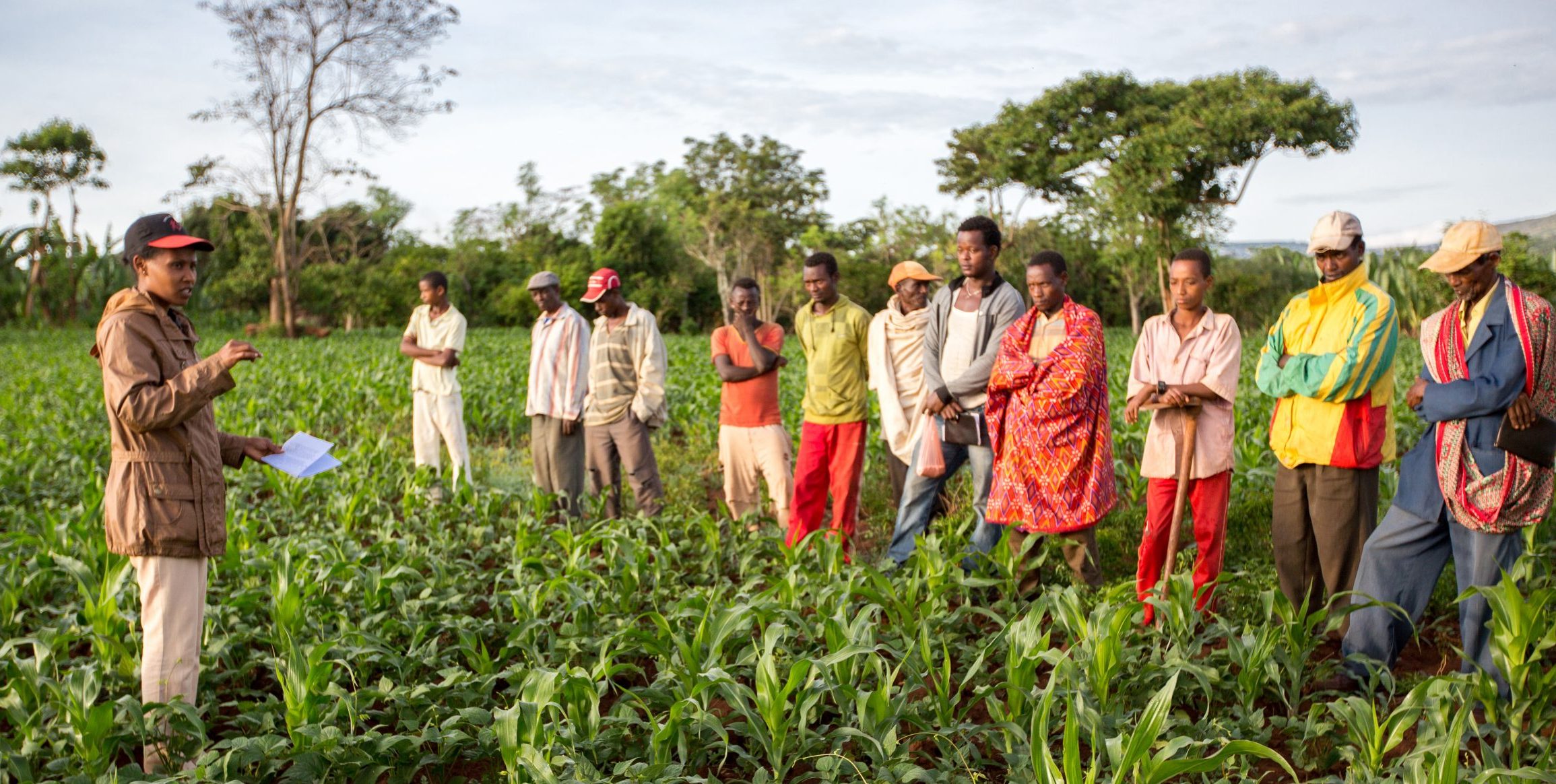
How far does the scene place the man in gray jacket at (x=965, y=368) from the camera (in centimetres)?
496

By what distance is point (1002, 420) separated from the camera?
15.7ft

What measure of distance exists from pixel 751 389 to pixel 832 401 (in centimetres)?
55

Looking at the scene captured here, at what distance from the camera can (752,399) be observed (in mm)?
6148

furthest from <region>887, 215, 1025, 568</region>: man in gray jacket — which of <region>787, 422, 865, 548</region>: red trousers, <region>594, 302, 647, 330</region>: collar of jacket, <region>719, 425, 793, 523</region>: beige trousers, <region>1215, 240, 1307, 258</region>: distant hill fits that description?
<region>1215, 240, 1307, 258</region>: distant hill

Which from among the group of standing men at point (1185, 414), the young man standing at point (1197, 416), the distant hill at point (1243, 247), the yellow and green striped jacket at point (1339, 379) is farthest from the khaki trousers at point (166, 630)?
the distant hill at point (1243, 247)

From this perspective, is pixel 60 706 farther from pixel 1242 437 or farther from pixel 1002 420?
pixel 1242 437

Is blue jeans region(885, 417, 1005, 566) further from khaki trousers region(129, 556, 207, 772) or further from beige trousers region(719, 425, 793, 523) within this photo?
khaki trousers region(129, 556, 207, 772)

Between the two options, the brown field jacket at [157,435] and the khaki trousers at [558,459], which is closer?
the brown field jacket at [157,435]

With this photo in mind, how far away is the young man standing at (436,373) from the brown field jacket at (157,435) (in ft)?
11.3

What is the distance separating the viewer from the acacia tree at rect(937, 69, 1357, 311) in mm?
25016

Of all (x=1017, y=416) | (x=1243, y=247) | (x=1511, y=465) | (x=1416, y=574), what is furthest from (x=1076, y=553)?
(x=1243, y=247)

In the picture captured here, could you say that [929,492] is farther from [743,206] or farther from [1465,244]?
[743,206]

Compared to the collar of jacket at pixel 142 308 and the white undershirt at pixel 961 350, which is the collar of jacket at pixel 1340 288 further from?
the collar of jacket at pixel 142 308

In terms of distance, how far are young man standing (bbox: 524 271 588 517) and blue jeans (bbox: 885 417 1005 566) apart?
2.12m
